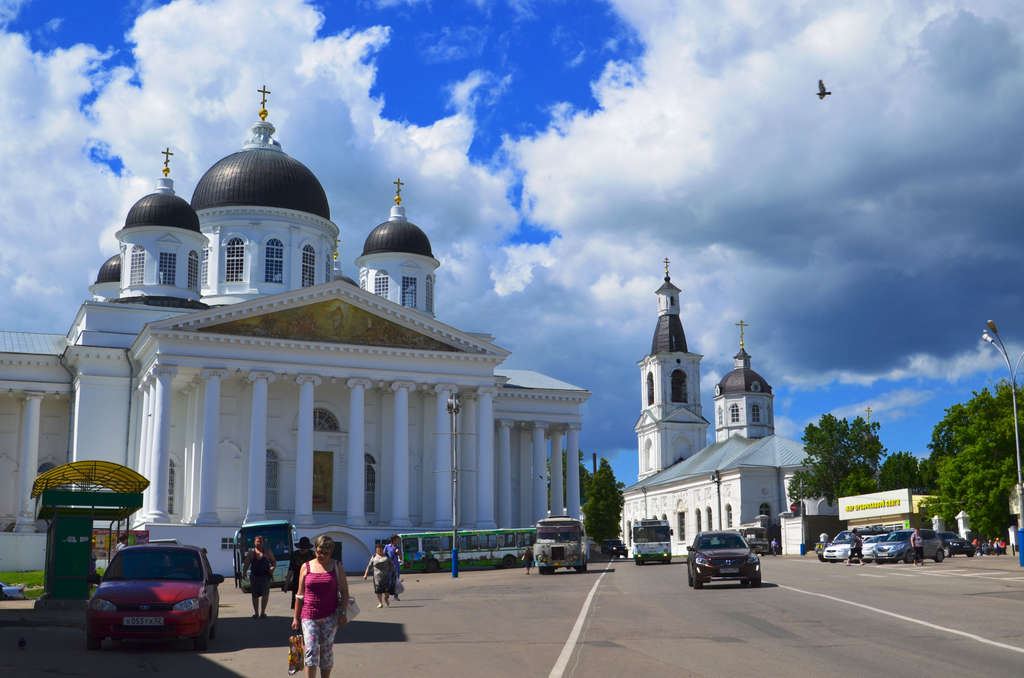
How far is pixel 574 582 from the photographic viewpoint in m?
34.3

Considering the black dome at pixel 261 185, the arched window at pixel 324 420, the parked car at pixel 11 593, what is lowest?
the parked car at pixel 11 593

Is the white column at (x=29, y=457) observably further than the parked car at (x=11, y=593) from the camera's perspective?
Yes

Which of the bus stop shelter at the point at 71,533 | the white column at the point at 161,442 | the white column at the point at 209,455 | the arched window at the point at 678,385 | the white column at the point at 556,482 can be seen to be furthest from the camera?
the arched window at the point at 678,385

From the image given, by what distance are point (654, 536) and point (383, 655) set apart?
135ft

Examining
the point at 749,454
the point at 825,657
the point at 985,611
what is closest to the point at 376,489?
the point at 985,611

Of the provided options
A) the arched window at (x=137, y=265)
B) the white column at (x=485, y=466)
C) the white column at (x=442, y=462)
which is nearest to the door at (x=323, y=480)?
the white column at (x=442, y=462)

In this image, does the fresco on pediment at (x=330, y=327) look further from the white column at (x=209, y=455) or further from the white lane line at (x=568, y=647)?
the white lane line at (x=568, y=647)

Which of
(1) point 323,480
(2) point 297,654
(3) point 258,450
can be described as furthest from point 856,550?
(2) point 297,654

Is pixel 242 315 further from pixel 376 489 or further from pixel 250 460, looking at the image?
pixel 376 489

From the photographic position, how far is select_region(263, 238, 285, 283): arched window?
58.2m

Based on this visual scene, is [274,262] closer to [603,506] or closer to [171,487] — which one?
[171,487]

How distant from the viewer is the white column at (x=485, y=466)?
52.2 metres

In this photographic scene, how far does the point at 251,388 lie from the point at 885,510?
1631 inches

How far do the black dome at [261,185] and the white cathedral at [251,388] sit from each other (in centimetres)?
12
